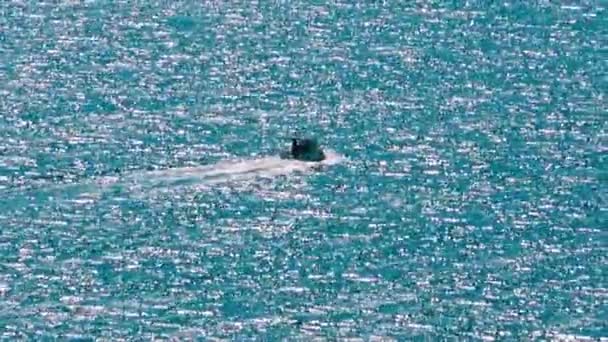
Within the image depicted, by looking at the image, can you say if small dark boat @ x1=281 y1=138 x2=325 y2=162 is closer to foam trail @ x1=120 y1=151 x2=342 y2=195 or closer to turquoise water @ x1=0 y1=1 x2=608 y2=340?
foam trail @ x1=120 y1=151 x2=342 y2=195

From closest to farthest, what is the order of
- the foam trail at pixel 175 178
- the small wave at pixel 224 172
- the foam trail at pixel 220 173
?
1. the foam trail at pixel 175 178
2. the foam trail at pixel 220 173
3. the small wave at pixel 224 172

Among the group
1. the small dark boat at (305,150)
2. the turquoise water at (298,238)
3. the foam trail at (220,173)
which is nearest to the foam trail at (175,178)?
the foam trail at (220,173)

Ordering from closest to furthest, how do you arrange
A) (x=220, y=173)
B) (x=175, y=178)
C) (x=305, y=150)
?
(x=175, y=178) → (x=220, y=173) → (x=305, y=150)

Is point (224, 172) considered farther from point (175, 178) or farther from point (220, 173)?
point (175, 178)

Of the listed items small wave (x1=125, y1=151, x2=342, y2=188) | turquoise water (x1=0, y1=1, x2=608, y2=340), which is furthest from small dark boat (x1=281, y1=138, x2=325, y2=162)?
turquoise water (x1=0, y1=1, x2=608, y2=340)

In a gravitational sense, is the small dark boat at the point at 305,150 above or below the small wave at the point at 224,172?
above

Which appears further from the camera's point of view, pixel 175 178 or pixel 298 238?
pixel 175 178

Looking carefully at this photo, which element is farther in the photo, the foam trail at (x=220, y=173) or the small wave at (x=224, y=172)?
the small wave at (x=224, y=172)

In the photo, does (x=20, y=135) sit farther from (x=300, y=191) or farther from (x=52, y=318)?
(x=52, y=318)

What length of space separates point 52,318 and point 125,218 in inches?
790

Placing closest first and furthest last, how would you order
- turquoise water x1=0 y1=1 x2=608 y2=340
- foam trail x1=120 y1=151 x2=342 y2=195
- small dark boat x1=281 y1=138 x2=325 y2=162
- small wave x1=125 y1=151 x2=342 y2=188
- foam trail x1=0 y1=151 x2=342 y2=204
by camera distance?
turquoise water x1=0 y1=1 x2=608 y2=340, foam trail x1=0 y1=151 x2=342 y2=204, foam trail x1=120 y1=151 x2=342 y2=195, small wave x1=125 y1=151 x2=342 y2=188, small dark boat x1=281 y1=138 x2=325 y2=162

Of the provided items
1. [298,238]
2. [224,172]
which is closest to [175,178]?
[224,172]

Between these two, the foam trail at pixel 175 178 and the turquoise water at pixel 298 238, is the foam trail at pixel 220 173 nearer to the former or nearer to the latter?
the foam trail at pixel 175 178

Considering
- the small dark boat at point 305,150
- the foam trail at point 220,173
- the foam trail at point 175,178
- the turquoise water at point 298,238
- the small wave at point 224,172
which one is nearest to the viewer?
the turquoise water at point 298,238
